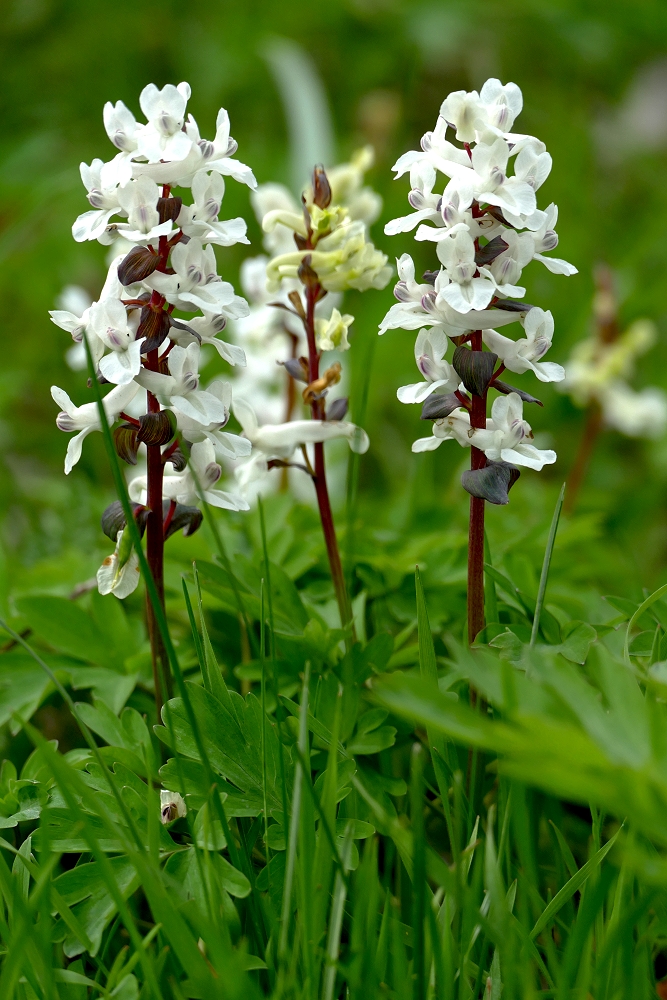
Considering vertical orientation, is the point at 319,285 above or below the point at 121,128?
below

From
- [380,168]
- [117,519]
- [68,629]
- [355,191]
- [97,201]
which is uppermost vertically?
[380,168]

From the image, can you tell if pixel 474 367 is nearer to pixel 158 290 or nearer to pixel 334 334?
pixel 334 334

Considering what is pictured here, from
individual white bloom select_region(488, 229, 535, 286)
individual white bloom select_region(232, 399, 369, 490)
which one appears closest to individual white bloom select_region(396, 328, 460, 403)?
individual white bloom select_region(488, 229, 535, 286)

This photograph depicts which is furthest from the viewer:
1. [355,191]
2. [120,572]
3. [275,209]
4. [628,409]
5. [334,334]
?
[628,409]

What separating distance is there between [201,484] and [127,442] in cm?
13

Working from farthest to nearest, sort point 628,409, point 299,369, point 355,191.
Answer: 1. point 628,409
2. point 355,191
3. point 299,369

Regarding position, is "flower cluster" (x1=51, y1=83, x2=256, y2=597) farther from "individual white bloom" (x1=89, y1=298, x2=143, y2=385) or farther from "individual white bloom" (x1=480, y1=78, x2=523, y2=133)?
"individual white bloom" (x1=480, y1=78, x2=523, y2=133)

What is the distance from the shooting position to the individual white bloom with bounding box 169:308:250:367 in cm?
121

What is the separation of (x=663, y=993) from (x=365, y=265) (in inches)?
47.2

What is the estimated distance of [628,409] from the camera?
2822 millimetres

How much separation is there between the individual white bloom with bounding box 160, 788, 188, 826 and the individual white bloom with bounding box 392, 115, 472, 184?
936 millimetres

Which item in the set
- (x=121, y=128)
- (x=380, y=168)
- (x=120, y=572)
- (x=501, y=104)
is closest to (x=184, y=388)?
(x=120, y=572)

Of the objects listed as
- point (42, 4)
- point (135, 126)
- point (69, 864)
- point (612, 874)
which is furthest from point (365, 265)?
point (42, 4)

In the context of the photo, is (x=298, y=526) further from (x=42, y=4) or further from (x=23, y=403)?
(x=42, y=4)
